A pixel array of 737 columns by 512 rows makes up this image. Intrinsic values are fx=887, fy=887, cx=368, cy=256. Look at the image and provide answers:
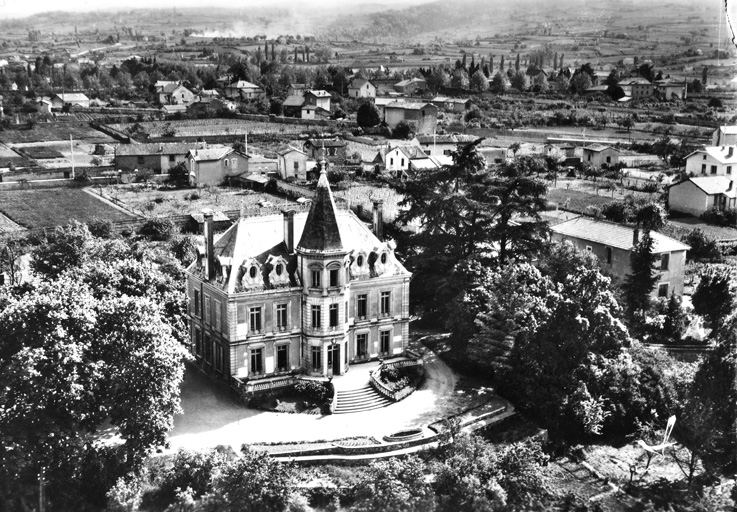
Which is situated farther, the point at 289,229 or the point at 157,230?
the point at 157,230

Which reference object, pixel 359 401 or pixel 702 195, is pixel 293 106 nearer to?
pixel 702 195

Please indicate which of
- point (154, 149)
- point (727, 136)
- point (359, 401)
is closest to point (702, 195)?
point (727, 136)

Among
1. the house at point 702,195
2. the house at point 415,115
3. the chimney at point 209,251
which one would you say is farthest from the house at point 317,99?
the chimney at point 209,251

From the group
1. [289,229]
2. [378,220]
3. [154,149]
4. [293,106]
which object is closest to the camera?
[289,229]

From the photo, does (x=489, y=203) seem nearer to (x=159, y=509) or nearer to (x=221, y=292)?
(x=221, y=292)

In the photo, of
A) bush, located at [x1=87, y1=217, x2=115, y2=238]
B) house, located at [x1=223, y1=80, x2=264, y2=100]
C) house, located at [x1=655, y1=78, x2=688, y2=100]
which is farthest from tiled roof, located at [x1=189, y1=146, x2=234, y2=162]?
house, located at [x1=655, y1=78, x2=688, y2=100]

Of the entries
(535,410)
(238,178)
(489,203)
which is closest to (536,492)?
(535,410)

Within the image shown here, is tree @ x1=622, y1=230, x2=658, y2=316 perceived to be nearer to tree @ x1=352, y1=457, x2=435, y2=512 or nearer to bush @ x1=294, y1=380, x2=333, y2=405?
bush @ x1=294, y1=380, x2=333, y2=405
